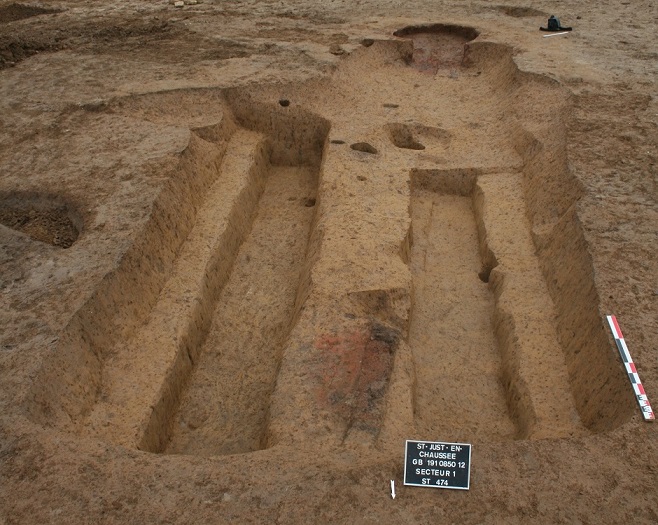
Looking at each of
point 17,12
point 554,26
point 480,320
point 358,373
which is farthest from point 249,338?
point 17,12

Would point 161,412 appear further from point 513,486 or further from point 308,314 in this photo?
point 513,486

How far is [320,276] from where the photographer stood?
383 cm

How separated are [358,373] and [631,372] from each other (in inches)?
50.8

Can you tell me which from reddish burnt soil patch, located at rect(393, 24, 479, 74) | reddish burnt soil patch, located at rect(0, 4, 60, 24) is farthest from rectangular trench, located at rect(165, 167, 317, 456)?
reddish burnt soil patch, located at rect(0, 4, 60, 24)

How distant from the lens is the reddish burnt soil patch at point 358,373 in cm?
294

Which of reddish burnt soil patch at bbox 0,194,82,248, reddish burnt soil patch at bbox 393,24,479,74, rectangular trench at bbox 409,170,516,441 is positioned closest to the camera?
rectangular trench at bbox 409,170,516,441

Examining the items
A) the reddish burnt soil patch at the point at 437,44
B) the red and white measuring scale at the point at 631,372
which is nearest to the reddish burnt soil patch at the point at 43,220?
the red and white measuring scale at the point at 631,372

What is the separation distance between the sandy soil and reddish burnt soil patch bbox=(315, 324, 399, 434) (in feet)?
0.04

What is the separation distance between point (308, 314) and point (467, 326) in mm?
1114

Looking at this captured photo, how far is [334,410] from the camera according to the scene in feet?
9.75

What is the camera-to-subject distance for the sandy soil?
2.49 metres

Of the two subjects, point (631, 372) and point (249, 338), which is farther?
point (249, 338)

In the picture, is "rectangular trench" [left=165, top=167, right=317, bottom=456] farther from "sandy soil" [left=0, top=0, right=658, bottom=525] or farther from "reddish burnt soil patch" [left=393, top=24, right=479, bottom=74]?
"reddish burnt soil patch" [left=393, top=24, right=479, bottom=74]

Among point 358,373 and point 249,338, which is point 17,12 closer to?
point 249,338
